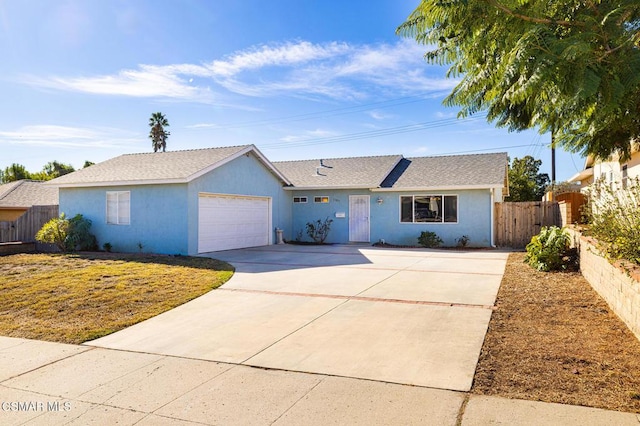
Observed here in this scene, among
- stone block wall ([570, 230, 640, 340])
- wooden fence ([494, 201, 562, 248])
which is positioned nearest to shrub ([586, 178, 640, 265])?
stone block wall ([570, 230, 640, 340])

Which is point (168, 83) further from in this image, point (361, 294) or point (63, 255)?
point (361, 294)

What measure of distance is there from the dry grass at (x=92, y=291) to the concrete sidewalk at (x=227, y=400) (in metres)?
1.66

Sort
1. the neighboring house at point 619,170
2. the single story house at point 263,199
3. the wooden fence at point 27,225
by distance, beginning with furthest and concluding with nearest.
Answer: the wooden fence at point 27,225, the single story house at point 263,199, the neighboring house at point 619,170

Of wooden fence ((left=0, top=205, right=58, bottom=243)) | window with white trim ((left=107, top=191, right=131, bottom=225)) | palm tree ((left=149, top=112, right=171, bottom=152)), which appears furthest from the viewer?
A: palm tree ((left=149, top=112, right=171, bottom=152))

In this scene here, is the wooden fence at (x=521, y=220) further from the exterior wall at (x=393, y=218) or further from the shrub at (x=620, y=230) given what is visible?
the shrub at (x=620, y=230)

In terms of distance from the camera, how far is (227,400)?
3.88 m

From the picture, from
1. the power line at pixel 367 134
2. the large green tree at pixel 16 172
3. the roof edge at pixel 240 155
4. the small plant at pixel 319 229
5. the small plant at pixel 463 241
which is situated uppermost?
the power line at pixel 367 134

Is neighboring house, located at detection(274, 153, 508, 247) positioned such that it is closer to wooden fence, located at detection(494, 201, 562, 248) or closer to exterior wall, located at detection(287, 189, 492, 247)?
exterior wall, located at detection(287, 189, 492, 247)

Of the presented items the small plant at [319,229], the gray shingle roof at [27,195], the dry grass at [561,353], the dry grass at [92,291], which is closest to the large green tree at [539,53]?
the dry grass at [561,353]

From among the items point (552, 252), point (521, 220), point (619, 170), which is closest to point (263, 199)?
point (521, 220)

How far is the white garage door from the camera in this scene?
52.5 ft

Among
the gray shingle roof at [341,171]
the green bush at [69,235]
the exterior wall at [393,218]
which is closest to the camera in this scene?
the green bush at [69,235]

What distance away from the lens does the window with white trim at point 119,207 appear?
1667 cm

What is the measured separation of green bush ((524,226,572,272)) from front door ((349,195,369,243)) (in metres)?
9.33
